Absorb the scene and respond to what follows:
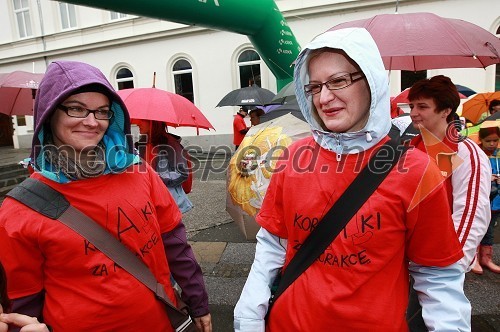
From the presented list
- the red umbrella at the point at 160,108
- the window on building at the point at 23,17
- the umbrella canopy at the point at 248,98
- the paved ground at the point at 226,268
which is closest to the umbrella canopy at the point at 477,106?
the paved ground at the point at 226,268

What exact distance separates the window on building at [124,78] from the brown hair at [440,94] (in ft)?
47.8

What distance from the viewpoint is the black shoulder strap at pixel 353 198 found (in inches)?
50.9

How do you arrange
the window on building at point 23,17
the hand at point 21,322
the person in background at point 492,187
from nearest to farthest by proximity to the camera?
the hand at point 21,322 < the person in background at point 492,187 < the window on building at point 23,17

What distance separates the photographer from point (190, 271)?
1884 mm

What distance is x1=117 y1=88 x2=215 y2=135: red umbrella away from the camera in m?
3.32

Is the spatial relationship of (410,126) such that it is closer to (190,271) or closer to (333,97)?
(333,97)

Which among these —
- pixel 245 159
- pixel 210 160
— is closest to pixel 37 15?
pixel 210 160

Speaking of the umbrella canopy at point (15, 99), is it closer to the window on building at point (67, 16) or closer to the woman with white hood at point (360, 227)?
the woman with white hood at point (360, 227)

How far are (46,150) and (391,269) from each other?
149 cm

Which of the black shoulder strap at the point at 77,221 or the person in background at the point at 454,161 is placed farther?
the person in background at the point at 454,161

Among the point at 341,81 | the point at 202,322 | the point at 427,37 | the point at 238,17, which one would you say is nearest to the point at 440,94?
the point at 427,37

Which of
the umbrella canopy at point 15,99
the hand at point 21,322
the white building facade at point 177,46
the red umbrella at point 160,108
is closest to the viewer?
the hand at point 21,322

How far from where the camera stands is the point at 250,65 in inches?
527

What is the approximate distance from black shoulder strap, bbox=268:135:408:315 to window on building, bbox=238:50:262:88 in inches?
485
